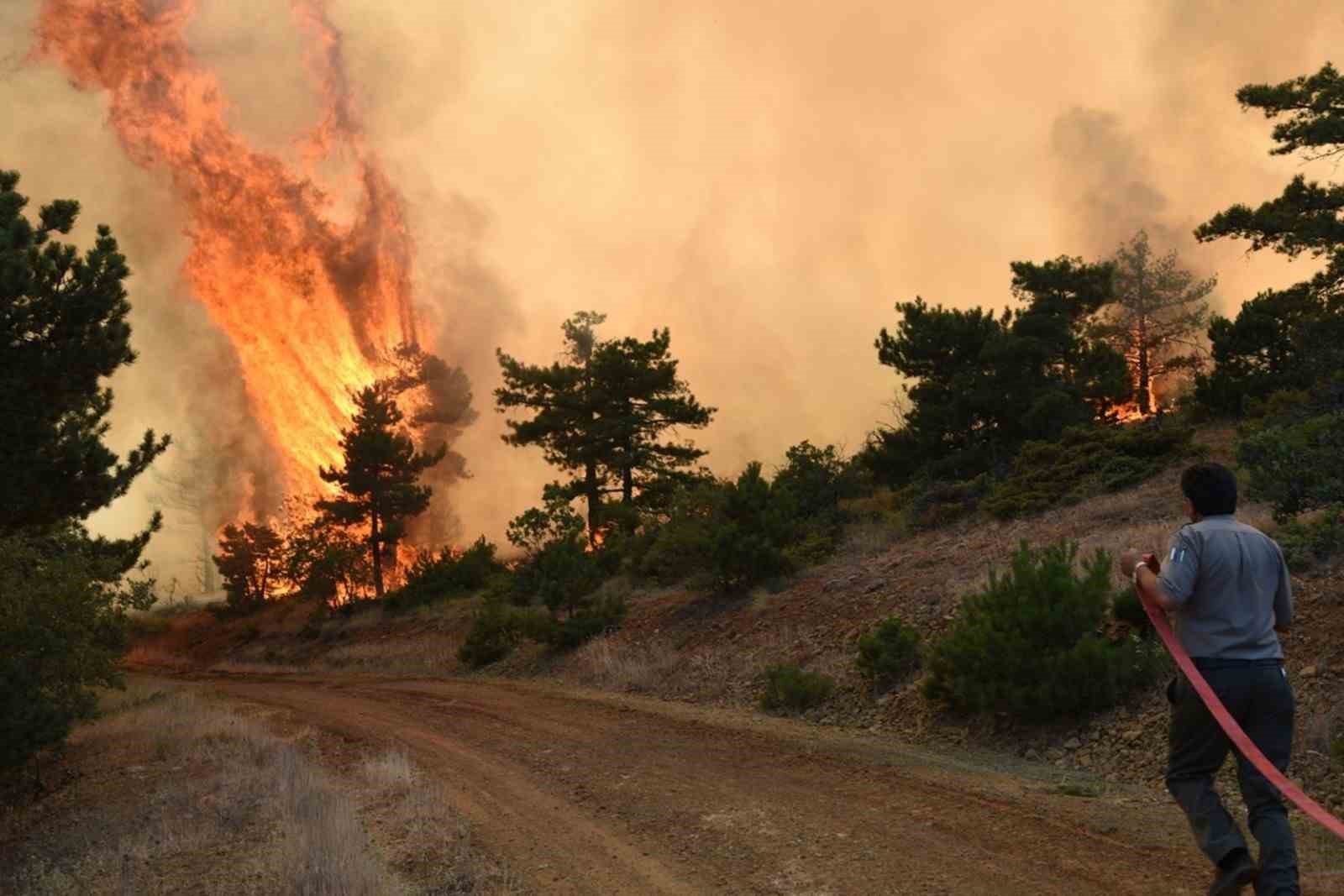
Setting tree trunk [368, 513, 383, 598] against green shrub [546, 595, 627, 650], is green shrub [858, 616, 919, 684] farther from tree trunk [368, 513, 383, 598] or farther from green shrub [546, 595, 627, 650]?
tree trunk [368, 513, 383, 598]

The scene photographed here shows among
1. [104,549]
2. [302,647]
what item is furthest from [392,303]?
[104,549]

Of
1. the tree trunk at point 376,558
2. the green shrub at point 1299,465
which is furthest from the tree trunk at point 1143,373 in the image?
the tree trunk at point 376,558

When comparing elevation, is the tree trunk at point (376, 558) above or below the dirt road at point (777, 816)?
above

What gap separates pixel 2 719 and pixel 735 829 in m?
10.6

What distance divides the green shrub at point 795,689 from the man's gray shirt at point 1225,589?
31.4 ft

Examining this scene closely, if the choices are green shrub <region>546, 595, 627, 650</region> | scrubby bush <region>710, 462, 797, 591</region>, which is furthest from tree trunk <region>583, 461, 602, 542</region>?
scrubby bush <region>710, 462, 797, 591</region>

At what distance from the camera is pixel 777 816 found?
27.7ft

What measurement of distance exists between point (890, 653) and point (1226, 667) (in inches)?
360

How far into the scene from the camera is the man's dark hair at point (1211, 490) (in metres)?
5.12

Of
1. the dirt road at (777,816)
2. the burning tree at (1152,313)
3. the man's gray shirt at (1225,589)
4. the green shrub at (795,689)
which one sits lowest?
the dirt road at (777,816)

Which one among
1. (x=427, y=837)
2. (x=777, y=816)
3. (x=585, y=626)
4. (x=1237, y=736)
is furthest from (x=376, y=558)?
(x=1237, y=736)

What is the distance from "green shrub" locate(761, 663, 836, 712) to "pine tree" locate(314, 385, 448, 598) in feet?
120

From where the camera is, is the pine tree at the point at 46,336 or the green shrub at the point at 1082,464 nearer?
the pine tree at the point at 46,336

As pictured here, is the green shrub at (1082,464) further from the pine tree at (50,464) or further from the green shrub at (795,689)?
the pine tree at (50,464)
